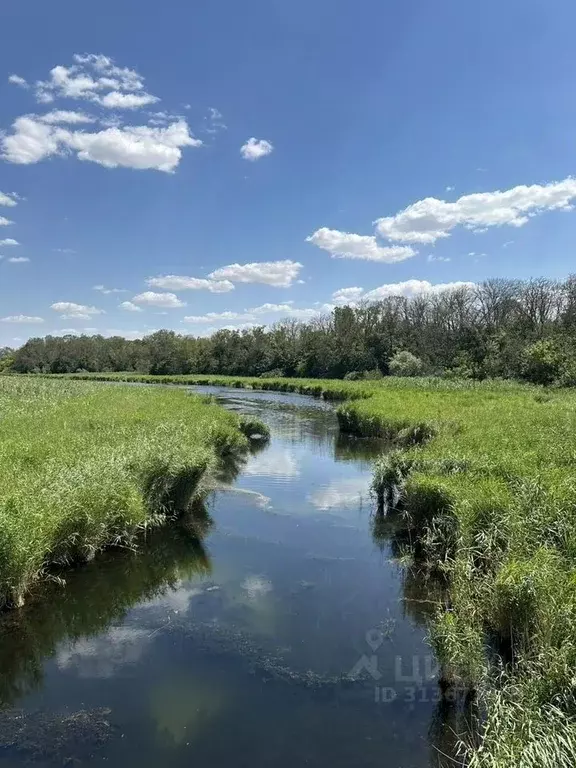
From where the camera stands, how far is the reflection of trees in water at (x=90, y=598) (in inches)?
304

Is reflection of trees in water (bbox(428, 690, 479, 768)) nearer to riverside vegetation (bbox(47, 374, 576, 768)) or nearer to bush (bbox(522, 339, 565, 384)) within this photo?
riverside vegetation (bbox(47, 374, 576, 768))

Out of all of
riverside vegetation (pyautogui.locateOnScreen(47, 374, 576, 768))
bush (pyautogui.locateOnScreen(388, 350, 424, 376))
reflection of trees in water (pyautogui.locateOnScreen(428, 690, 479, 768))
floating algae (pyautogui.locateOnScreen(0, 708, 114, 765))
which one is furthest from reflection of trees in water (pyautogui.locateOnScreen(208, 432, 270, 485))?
bush (pyautogui.locateOnScreen(388, 350, 424, 376))

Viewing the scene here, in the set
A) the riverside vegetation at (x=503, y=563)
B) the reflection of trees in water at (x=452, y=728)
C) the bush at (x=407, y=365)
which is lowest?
the reflection of trees in water at (x=452, y=728)

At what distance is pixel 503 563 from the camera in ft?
26.1

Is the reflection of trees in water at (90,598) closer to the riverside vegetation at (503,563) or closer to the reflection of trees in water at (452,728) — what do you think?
the riverside vegetation at (503,563)

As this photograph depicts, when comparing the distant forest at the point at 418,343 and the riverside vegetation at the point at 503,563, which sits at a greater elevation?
the distant forest at the point at 418,343

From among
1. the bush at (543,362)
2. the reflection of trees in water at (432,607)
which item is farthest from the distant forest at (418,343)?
the reflection of trees in water at (432,607)

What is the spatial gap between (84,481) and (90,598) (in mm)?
2438

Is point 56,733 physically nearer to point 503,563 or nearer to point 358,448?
point 503,563

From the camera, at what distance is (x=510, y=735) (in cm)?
511

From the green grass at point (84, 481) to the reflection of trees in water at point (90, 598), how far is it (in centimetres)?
37

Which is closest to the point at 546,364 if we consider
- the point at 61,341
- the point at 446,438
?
the point at 446,438

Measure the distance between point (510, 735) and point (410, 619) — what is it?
3.95 meters

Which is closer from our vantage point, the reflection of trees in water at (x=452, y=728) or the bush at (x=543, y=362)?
the reflection of trees in water at (x=452, y=728)
